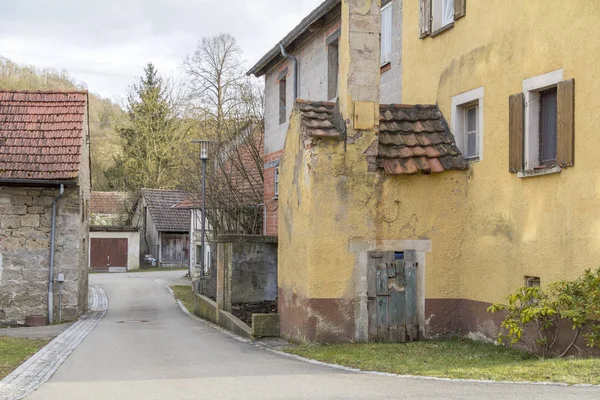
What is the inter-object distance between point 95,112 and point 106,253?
1347 cm

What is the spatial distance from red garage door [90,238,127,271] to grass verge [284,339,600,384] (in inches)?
1607

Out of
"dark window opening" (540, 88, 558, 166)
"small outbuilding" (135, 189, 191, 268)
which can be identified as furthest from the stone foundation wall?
"small outbuilding" (135, 189, 191, 268)

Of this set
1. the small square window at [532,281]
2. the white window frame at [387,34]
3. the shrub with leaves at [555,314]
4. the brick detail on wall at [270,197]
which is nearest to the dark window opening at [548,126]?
the small square window at [532,281]

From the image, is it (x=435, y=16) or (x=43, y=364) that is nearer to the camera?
(x=43, y=364)

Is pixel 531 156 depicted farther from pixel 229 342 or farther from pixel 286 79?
pixel 286 79

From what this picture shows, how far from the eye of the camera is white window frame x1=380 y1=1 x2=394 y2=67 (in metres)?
17.0

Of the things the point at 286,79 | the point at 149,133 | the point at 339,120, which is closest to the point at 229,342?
the point at 339,120

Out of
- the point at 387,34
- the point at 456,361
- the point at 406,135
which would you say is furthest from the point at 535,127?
the point at 387,34

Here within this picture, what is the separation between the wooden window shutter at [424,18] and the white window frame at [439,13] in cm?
9

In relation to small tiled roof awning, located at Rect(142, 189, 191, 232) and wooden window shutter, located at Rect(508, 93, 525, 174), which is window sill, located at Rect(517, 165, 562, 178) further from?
small tiled roof awning, located at Rect(142, 189, 191, 232)

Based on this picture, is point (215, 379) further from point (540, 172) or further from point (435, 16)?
point (435, 16)

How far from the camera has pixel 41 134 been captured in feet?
71.2

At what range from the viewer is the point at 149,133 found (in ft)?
187

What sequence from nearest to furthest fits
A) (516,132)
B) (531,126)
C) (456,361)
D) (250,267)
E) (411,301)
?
1. (456,361)
2. (531,126)
3. (516,132)
4. (411,301)
5. (250,267)
